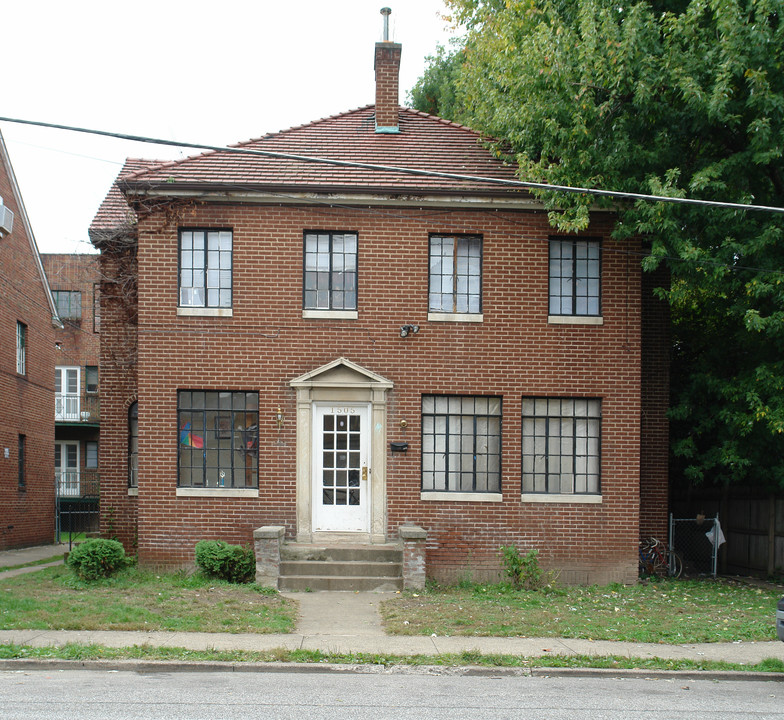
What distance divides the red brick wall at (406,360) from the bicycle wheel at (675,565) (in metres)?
1.90

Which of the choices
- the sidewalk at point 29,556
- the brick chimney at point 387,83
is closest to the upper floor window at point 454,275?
the brick chimney at point 387,83

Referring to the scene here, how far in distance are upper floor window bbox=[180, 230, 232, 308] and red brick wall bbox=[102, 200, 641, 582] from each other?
23 cm

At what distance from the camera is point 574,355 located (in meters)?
14.8

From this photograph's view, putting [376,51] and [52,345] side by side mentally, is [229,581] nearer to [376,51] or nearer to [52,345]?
[376,51]

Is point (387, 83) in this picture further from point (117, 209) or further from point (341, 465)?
point (341, 465)

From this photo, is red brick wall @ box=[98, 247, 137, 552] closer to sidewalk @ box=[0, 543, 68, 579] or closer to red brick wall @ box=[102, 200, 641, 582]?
red brick wall @ box=[102, 200, 641, 582]

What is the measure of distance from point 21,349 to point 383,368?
1420cm

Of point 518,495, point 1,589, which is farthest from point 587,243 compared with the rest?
point 1,589

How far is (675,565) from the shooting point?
1638 centimetres

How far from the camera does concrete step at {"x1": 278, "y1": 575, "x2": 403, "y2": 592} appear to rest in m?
13.3

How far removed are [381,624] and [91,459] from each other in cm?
2774

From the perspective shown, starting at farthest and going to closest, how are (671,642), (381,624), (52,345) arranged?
(52,345), (381,624), (671,642)

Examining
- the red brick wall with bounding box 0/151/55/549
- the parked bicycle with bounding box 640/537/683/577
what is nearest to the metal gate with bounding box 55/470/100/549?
the red brick wall with bounding box 0/151/55/549

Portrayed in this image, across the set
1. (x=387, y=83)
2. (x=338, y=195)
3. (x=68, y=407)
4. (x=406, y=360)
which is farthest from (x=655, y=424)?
(x=68, y=407)
